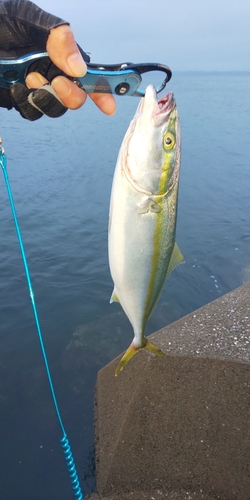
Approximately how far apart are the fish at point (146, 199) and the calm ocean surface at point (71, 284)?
10.7 ft

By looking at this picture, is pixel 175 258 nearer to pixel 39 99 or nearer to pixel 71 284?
pixel 39 99

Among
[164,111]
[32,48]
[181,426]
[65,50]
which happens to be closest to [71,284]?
[181,426]

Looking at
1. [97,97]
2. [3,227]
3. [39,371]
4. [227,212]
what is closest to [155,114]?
[97,97]

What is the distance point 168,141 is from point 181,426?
3.02 metres

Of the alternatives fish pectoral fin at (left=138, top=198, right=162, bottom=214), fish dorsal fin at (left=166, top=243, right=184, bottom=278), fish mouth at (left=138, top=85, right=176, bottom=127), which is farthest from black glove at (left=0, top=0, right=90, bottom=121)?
fish dorsal fin at (left=166, top=243, right=184, bottom=278)

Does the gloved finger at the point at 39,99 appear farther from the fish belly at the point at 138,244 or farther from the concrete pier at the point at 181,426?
the concrete pier at the point at 181,426

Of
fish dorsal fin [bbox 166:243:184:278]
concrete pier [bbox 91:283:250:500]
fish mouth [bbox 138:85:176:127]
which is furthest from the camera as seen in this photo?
concrete pier [bbox 91:283:250:500]

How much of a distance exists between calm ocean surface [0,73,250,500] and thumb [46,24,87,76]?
14.8ft

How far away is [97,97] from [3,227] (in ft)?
27.5

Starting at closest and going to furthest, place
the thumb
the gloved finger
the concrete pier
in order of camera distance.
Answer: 1. the thumb
2. the gloved finger
3. the concrete pier

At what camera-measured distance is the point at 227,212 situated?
12953 millimetres

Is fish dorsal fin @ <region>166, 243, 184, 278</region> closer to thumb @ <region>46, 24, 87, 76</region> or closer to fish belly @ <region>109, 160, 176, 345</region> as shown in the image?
fish belly @ <region>109, 160, 176, 345</region>

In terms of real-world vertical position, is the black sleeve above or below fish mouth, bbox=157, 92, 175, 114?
above

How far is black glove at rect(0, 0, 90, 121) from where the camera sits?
265cm
